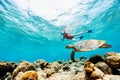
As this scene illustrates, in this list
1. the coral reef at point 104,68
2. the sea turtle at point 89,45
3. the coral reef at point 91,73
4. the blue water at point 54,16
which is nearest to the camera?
the coral reef at point 91,73

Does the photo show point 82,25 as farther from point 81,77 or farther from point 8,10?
point 81,77

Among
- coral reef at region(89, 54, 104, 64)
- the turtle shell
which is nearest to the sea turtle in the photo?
the turtle shell

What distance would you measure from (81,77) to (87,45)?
2.22 metres

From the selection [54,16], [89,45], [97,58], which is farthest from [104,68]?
[54,16]

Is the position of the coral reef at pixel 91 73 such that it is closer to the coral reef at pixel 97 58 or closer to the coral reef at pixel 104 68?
the coral reef at pixel 104 68

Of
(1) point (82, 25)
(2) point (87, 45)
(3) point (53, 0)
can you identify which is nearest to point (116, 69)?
(2) point (87, 45)

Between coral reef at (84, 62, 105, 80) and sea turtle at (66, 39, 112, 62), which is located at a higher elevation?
sea turtle at (66, 39, 112, 62)

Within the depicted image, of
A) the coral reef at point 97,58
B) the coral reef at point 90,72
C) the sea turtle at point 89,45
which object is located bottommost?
the coral reef at point 90,72

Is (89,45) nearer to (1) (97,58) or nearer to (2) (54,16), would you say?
(1) (97,58)

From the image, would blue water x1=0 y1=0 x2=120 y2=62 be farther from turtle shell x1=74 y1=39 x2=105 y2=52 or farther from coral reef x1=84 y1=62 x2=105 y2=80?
coral reef x1=84 y1=62 x2=105 y2=80

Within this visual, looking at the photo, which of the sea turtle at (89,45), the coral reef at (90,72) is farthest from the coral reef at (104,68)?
the sea turtle at (89,45)

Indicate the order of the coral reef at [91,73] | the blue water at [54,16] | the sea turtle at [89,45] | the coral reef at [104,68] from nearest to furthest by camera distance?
the coral reef at [91,73]
the coral reef at [104,68]
the sea turtle at [89,45]
the blue water at [54,16]

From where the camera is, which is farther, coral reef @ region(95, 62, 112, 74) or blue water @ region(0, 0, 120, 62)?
blue water @ region(0, 0, 120, 62)

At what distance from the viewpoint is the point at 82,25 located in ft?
96.7
